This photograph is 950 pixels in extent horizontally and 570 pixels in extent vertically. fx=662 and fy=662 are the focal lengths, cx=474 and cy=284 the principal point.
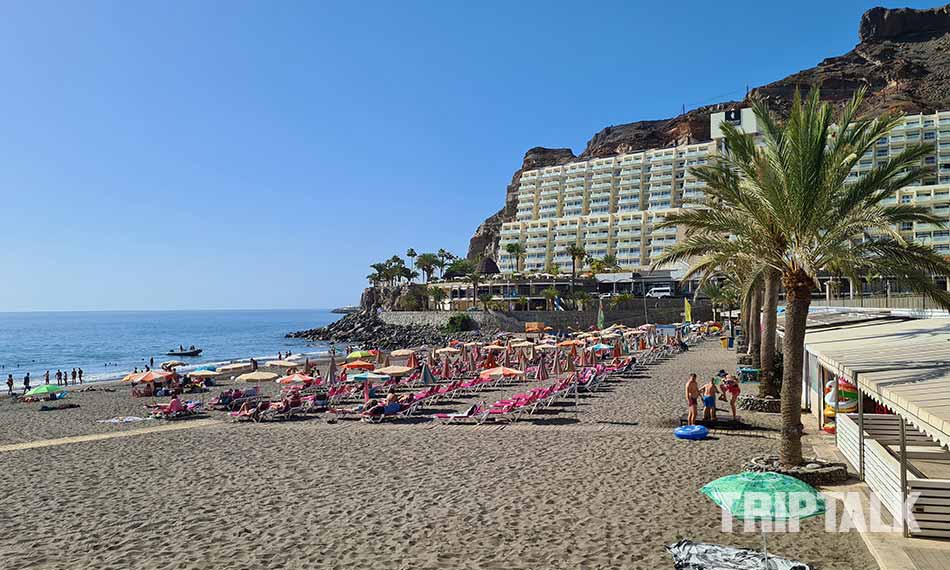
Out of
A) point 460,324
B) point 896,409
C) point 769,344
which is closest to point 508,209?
point 460,324

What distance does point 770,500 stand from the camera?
5.30 meters

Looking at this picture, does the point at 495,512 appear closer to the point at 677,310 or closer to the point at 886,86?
the point at 677,310

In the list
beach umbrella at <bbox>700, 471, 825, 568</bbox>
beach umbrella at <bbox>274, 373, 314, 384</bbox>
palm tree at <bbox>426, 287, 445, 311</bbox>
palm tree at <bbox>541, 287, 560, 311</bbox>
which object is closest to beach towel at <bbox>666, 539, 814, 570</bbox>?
beach umbrella at <bbox>700, 471, 825, 568</bbox>

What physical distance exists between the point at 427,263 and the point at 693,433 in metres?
88.8

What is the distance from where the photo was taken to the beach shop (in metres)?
6.23

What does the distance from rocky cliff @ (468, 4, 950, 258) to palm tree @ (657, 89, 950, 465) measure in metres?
116

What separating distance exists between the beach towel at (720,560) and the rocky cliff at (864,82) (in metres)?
121

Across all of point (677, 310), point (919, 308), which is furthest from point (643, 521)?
point (677, 310)

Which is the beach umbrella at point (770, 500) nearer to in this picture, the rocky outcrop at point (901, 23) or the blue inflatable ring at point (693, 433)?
the blue inflatable ring at point (693, 433)

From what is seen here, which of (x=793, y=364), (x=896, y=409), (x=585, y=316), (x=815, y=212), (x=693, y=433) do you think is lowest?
(x=693, y=433)

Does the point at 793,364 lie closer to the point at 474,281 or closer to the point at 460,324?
the point at 460,324

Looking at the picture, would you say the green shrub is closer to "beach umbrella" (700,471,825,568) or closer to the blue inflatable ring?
the blue inflatable ring

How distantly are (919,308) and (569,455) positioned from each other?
1255 centimetres

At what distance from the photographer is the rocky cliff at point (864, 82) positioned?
11675 centimetres
